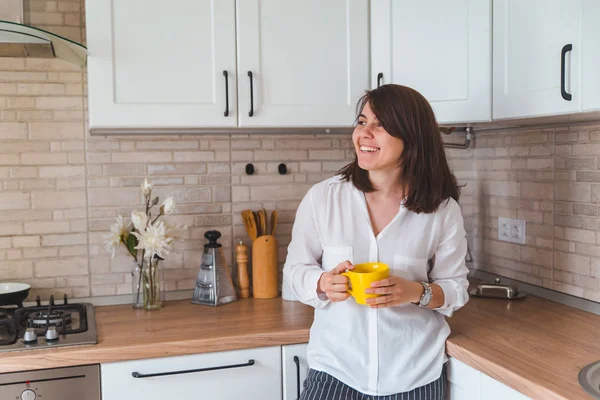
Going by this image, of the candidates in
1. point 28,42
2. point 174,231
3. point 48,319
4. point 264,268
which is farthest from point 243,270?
point 28,42

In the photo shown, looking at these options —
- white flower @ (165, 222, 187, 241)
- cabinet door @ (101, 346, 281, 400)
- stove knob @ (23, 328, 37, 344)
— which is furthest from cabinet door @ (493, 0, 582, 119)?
stove knob @ (23, 328, 37, 344)

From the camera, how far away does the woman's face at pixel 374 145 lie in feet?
6.19

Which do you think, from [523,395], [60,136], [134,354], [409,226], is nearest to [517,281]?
[409,226]

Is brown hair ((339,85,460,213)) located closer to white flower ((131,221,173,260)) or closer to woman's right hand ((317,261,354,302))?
woman's right hand ((317,261,354,302))

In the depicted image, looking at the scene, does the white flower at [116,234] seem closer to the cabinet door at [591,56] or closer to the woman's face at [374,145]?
the woman's face at [374,145]

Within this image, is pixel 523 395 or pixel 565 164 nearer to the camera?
pixel 523 395

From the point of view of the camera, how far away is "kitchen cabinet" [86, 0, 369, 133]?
2150mm

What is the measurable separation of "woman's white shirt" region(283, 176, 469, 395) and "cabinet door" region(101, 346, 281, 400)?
0.20 m

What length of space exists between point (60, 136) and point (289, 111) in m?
0.86

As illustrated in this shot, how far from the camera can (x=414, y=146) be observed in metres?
1.91

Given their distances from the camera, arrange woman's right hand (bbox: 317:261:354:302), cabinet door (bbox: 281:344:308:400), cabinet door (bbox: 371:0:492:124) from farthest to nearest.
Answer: cabinet door (bbox: 371:0:492:124), cabinet door (bbox: 281:344:308:400), woman's right hand (bbox: 317:261:354:302)

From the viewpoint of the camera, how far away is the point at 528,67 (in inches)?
78.0

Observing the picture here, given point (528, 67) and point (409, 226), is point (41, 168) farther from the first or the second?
point (528, 67)

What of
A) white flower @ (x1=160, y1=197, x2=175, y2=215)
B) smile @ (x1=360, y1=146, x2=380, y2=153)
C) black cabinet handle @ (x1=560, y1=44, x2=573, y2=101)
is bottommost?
white flower @ (x1=160, y1=197, x2=175, y2=215)
